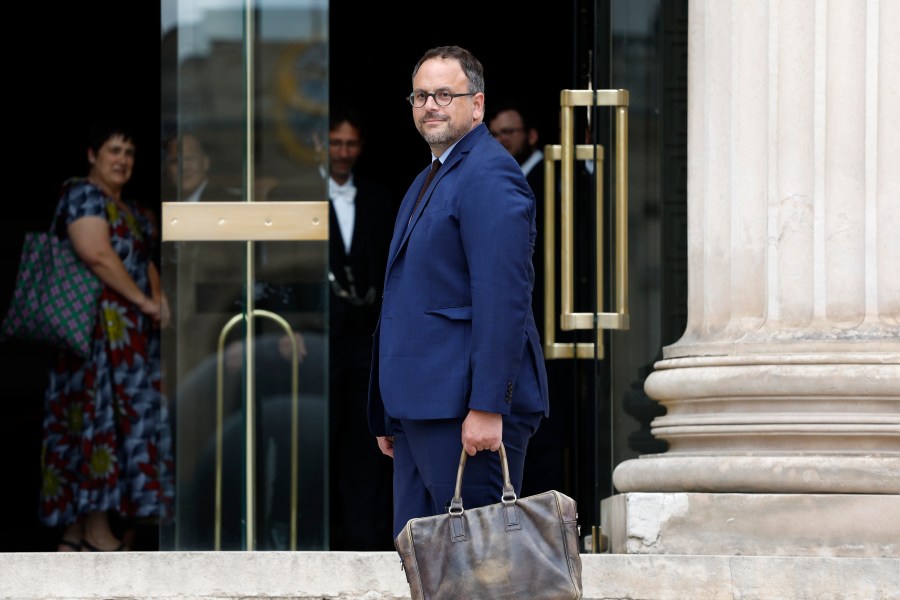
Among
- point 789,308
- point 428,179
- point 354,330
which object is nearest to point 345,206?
point 354,330

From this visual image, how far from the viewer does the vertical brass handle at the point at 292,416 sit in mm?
6973

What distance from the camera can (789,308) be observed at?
6105 millimetres

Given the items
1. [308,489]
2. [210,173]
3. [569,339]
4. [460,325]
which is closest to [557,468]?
[569,339]

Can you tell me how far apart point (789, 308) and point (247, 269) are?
2.01m

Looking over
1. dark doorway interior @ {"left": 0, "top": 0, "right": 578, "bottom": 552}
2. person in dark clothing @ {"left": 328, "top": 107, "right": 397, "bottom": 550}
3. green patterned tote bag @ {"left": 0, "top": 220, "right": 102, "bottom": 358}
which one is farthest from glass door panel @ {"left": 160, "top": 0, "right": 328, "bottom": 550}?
dark doorway interior @ {"left": 0, "top": 0, "right": 578, "bottom": 552}

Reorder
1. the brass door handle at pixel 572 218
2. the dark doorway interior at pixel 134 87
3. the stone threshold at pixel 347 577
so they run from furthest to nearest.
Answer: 1. the dark doorway interior at pixel 134 87
2. the brass door handle at pixel 572 218
3. the stone threshold at pixel 347 577

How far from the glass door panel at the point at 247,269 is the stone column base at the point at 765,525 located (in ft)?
4.86

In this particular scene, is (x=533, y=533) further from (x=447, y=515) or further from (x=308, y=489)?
(x=308, y=489)

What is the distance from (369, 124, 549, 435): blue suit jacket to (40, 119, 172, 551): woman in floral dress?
3.33m

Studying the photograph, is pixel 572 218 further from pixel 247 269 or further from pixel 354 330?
pixel 354 330

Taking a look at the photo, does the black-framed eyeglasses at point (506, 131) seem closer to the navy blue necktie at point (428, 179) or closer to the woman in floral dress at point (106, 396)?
the woman in floral dress at point (106, 396)

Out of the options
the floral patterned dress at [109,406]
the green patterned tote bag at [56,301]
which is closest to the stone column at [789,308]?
the floral patterned dress at [109,406]

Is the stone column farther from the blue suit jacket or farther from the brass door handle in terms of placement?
the blue suit jacket

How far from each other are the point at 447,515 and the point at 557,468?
137 inches
